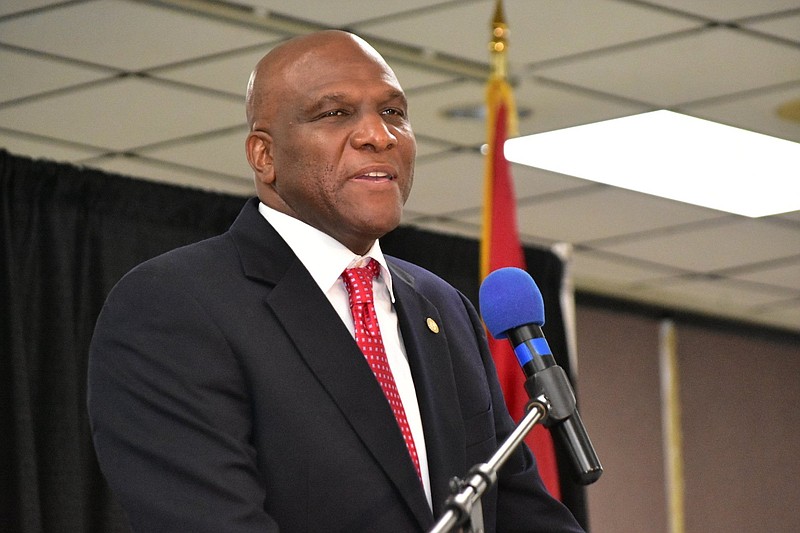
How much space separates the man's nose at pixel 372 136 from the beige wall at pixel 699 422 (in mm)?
6539

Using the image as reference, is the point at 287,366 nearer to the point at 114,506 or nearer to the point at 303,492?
the point at 303,492

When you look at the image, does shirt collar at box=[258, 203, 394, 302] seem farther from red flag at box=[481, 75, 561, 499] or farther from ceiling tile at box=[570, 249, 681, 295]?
ceiling tile at box=[570, 249, 681, 295]

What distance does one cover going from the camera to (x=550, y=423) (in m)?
1.62

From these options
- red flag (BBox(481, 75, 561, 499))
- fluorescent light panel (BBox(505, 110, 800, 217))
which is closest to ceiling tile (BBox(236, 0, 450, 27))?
red flag (BBox(481, 75, 561, 499))

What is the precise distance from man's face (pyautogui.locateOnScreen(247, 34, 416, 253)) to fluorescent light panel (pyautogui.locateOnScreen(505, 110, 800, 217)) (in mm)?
3727

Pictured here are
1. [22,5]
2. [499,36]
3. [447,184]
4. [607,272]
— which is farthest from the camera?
[607,272]

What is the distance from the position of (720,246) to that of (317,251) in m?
5.76

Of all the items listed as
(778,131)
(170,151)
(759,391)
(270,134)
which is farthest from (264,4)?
(759,391)

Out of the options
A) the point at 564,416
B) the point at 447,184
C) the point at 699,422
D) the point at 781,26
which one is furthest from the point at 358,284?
the point at 699,422

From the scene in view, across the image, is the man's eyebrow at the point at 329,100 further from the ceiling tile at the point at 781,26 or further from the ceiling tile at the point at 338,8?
the ceiling tile at the point at 781,26

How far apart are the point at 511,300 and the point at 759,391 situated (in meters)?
7.89

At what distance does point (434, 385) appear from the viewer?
182 centimetres

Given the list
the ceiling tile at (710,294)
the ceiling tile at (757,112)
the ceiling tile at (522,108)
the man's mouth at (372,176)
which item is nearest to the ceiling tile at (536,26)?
the ceiling tile at (522,108)

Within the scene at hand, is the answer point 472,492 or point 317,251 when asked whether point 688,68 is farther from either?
point 472,492
